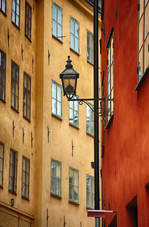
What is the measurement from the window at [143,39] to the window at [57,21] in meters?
21.7

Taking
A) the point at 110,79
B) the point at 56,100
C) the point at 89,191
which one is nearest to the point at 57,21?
the point at 56,100

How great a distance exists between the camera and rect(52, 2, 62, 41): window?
3200cm

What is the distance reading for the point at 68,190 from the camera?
31.6m

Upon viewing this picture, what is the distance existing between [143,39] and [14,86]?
18038mm

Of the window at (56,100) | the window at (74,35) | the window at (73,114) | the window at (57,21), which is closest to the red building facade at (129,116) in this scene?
the window at (56,100)

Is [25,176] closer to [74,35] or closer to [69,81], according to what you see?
[74,35]

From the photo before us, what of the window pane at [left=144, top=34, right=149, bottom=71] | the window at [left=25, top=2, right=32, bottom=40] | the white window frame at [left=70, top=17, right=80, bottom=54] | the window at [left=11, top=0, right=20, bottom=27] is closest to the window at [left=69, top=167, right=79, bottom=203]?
the white window frame at [left=70, top=17, right=80, bottom=54]

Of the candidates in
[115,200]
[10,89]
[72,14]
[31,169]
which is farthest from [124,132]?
[72,14]

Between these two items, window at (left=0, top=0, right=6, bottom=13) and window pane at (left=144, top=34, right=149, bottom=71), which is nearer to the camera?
window pane at (left=144, top=34, right=149, bottom=71)

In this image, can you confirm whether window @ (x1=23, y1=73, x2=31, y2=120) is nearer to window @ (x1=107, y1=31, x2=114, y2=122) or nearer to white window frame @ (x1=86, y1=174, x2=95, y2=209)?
white window frame @ (x1=86, y1=174, x2=95, y2=209)

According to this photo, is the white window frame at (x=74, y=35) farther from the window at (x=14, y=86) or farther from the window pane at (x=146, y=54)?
the window pane at (x=146, y=54)

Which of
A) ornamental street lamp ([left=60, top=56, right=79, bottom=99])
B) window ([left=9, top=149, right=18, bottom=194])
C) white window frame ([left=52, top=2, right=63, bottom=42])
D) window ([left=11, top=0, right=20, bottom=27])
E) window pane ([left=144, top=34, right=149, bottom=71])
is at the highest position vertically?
white window frame ([left=52, top=2, right=63, bottom=42])

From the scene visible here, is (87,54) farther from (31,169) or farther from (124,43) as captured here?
(124,43)

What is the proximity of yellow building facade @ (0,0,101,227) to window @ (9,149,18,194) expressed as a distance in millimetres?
35
